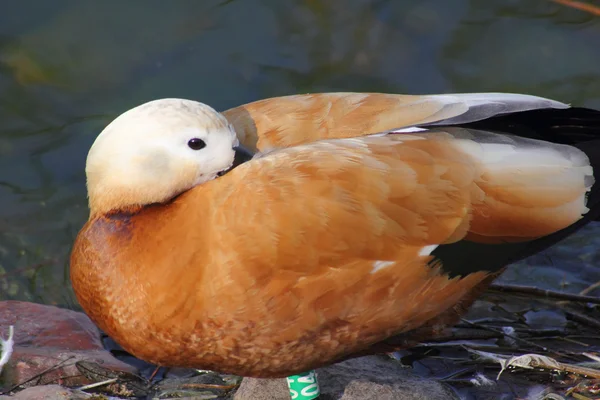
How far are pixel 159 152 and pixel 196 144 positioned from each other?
0.15 m

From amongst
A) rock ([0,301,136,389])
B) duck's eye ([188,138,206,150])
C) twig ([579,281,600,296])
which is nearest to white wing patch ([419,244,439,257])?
duck's eye ([188,138,206,150])

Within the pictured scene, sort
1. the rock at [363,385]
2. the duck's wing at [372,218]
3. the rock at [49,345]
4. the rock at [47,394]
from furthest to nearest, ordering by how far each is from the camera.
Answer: the rock at [49,345] < the rock at [363,385] < the rock at [47,394] < the duck's wing at [372,218]

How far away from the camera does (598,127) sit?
3947mm

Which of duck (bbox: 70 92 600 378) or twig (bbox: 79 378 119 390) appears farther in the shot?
twig (bbox: 79 378 119 390)

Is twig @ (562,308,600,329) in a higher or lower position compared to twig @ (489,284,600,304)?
lower

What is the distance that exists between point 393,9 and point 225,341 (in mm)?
4171

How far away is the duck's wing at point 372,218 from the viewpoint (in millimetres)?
3389

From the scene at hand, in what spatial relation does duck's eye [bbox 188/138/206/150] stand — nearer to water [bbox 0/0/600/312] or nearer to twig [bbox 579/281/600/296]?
water [bbox 0/0/600/312]

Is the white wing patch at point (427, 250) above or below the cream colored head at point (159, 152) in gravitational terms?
below

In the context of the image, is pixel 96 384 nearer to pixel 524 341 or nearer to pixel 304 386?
pixel 304 386

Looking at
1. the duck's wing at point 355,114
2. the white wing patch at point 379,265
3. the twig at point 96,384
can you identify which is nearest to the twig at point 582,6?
the duck's wing at point 355,114

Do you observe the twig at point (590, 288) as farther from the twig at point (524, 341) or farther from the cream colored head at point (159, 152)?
the cream colored head at point (159, 152)

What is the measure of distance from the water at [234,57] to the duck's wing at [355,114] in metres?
2.28

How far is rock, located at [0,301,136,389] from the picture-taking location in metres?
4.21
